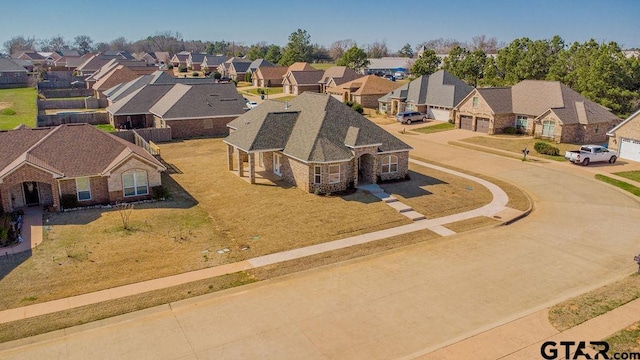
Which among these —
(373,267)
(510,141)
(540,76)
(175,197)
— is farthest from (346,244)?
(540,76)

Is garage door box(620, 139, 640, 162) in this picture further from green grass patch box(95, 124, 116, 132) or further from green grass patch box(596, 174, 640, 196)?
green grass patch box(95, 124, 116, 132)

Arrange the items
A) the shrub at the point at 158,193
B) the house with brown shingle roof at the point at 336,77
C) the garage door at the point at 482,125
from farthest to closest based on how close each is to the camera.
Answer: the house with brown shingle roof at the point at 336,77 < the garage door at the point at 482,125 < the shrub at the point at 158,193

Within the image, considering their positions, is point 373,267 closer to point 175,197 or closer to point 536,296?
point 536,296

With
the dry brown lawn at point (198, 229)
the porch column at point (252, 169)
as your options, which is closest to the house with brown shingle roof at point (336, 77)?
the dry brown lawn at point (198, 229)

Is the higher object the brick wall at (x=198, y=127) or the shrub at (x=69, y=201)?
the brick wall at (x=198, y=127)

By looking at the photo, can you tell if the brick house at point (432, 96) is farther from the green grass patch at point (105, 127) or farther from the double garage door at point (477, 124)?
the green grass patch at point (105, 127)
